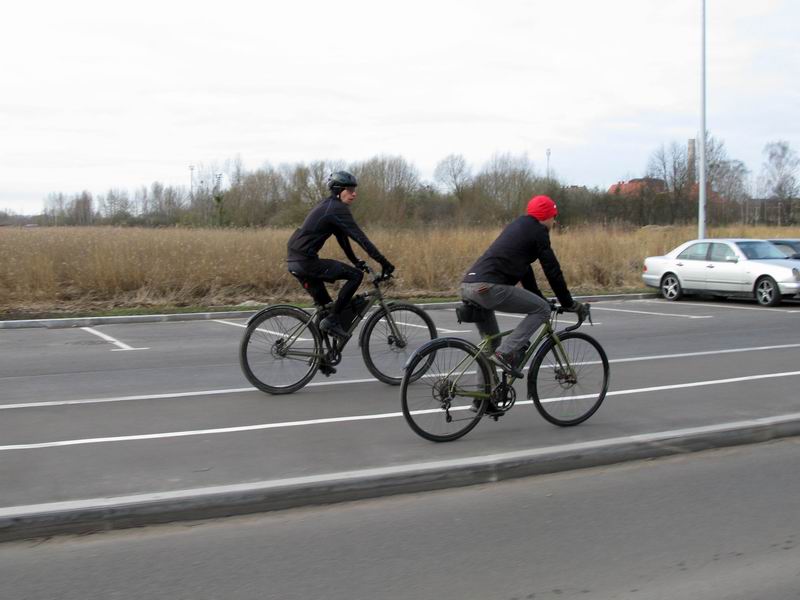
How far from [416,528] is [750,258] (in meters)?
16.0

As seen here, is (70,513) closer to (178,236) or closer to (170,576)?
(170,576)

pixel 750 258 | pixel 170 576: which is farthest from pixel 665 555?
pixel 750 258

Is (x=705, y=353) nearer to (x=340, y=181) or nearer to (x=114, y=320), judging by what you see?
(x=340, y=181)

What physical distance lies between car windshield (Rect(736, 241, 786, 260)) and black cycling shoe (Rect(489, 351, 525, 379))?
1405 centimetres

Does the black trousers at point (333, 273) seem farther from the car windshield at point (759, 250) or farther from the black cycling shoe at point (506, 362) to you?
the car windshield at point (759, 250)

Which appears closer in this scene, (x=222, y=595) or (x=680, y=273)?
(x=222, y=595)

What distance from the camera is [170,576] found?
3.78m

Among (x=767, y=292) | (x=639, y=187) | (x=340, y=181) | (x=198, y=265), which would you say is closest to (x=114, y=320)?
(x=198, y=265)

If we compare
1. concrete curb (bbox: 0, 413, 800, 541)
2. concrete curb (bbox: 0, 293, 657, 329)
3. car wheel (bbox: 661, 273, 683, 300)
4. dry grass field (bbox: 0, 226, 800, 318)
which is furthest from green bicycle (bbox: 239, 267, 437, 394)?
car wheel (bbox: 661, 273, 683, 300)

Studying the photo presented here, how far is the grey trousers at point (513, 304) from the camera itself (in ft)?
19.9

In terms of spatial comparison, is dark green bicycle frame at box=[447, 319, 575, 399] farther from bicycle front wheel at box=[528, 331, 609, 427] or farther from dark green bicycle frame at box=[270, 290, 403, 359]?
dark green bicycle frame at box=[270, 290, 403, 359]

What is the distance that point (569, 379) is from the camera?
6.41 m

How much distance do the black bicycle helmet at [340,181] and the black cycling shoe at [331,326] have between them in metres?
1.26

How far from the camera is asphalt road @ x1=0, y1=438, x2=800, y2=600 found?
3.65 meters
